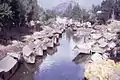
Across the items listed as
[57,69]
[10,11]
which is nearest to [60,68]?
[57,69]

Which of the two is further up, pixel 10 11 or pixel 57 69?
pixel 10 11

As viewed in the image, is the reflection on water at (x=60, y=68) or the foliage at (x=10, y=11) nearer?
the reflection on water at (x=60, y=68)

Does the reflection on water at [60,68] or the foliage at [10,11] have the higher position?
the foliage at [10,11]

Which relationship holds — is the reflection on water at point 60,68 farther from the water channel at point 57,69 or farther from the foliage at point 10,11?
the foliage at point 10,11

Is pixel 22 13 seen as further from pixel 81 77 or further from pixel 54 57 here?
pixel 81 77

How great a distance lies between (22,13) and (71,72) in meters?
19.8

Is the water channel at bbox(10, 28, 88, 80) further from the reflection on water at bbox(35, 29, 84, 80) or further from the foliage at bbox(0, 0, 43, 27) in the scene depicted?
the foliage at bbox(0, 0, 43, 27)

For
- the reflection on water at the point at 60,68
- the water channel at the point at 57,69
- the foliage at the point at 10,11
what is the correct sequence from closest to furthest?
the water channel at the point at 57,69, the reflection on water at the point at 60,68, the foliage at the point at 10,11

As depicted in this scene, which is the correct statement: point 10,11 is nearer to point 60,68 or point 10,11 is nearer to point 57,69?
point 60,68

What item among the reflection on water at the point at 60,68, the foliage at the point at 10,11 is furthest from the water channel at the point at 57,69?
the foliage at the point at 10,11

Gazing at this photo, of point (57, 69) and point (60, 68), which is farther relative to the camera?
point (60, 68)

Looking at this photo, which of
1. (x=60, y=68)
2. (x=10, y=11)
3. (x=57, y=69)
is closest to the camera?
(x=57, y=69)

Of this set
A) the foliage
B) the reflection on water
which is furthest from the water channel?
the foliage

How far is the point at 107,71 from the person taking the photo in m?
23.2
